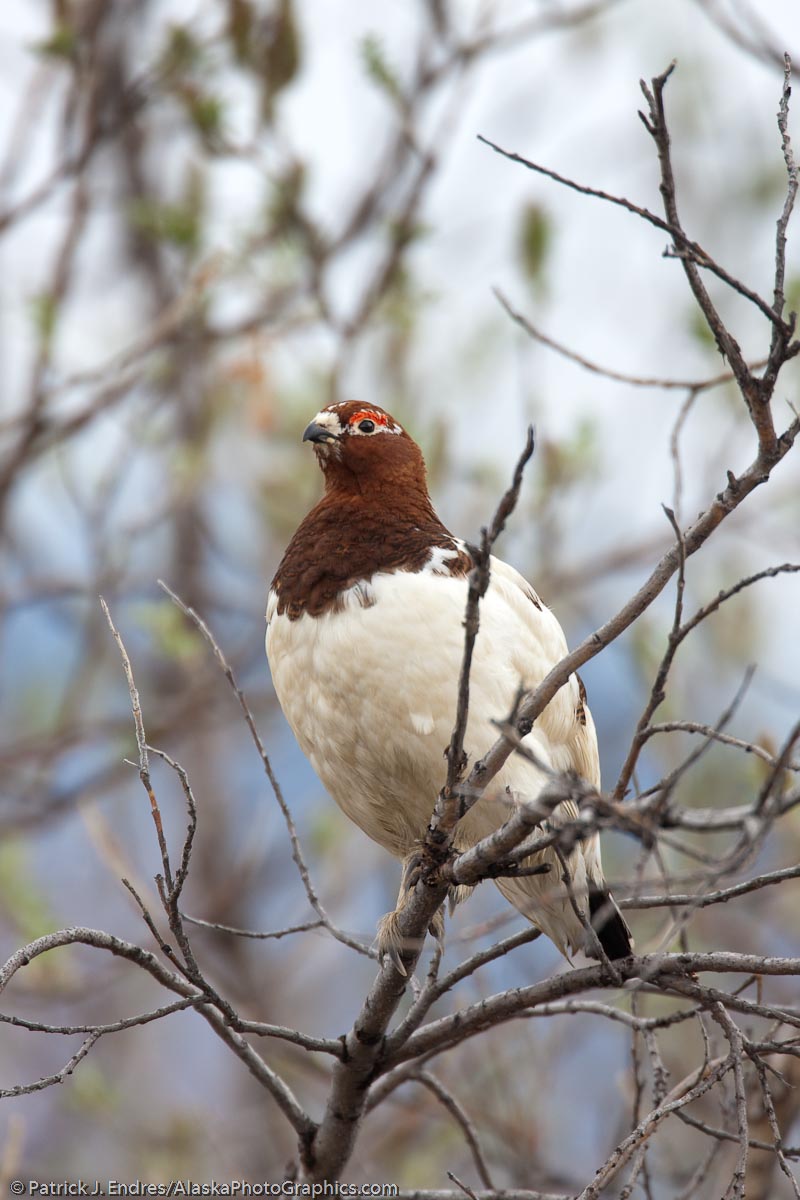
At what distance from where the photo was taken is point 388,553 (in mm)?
3877

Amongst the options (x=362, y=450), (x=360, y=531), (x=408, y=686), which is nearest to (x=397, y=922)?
(x=408, y=686)

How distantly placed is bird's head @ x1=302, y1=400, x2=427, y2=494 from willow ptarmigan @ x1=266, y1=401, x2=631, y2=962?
1.5 inches

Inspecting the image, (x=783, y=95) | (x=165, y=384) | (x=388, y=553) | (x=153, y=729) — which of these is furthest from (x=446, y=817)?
(x=165, y=384)

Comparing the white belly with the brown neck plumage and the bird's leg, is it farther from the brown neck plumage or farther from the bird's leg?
the bird's leg

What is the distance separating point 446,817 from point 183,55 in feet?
14.0

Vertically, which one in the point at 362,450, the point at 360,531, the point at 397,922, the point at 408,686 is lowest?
the point at 397,922

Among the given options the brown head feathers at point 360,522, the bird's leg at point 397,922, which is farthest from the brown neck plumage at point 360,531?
the bird's leg at point 397,922

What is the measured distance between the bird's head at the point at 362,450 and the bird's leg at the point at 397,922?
1200 millimetres

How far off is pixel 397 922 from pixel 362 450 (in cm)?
162

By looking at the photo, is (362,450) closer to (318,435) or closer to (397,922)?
(318,435)

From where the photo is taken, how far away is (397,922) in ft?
11.2

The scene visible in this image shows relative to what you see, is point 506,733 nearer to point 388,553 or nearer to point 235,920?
point 388,553

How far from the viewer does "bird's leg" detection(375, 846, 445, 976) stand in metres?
3.25

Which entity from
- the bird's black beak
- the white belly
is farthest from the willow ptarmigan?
the bird's black beak
